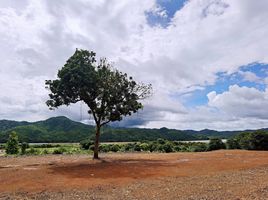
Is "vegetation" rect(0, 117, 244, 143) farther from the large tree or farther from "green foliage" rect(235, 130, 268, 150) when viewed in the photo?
the large tree

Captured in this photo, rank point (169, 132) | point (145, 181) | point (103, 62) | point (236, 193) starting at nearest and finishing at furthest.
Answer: point (236, 193), point (145, 181), point (103, 62), point (169, 132)

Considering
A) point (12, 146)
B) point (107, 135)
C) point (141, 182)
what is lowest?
point (141, 182)

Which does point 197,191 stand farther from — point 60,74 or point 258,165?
point 60,74

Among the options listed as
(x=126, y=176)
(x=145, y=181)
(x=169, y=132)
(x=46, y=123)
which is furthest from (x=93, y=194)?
(x=46, y=123)

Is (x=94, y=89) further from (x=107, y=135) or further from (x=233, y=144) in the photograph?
(x=107, y=135)

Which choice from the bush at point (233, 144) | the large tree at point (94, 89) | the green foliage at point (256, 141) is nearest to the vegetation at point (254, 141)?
the green foliage at point (256, 141)

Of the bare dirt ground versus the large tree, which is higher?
the large tree

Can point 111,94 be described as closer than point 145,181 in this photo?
No

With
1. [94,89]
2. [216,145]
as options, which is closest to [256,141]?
[216,145]

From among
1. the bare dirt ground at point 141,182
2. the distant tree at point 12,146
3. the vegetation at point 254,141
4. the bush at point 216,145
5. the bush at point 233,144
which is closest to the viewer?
the bare dirt ground at point 141,182

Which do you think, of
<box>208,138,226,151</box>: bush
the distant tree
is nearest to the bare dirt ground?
<box>208,138,226,151</box>: bush

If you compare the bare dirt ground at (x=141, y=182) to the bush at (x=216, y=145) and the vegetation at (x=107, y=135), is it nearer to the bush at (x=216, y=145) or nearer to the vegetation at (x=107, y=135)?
the bush at (x=216, y=145)

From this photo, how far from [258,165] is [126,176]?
10.0 metres

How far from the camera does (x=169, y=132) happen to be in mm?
142375
